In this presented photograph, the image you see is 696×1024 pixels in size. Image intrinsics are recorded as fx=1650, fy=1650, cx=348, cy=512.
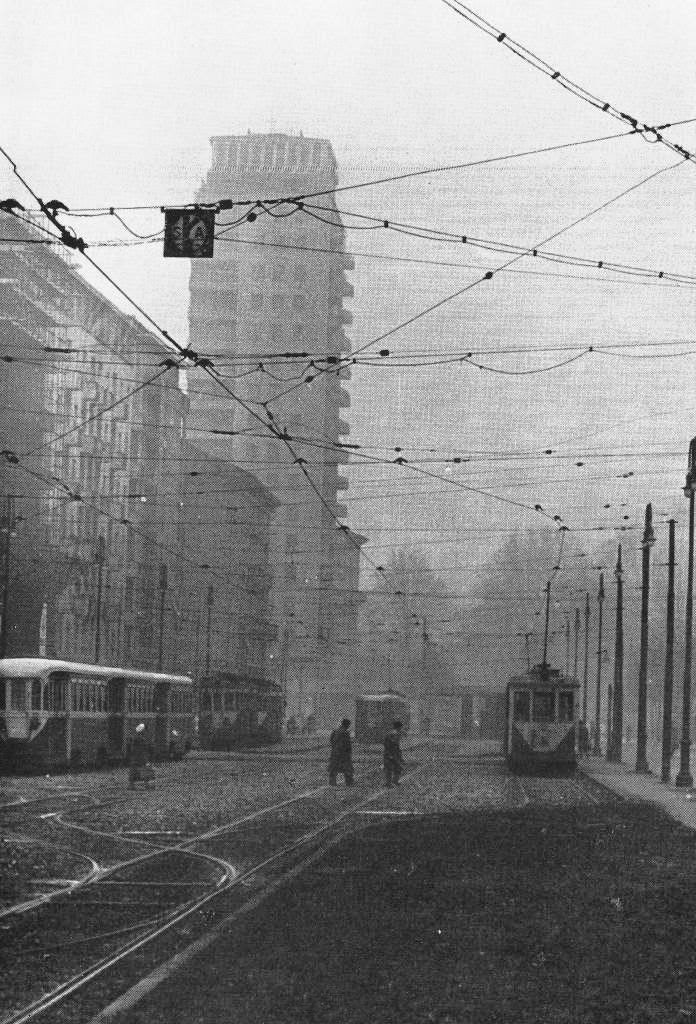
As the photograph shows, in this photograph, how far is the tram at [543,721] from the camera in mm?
44625

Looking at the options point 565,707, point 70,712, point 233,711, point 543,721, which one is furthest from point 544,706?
point 233,711

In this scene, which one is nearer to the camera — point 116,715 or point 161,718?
point 116,715

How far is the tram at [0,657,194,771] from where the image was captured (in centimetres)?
3806

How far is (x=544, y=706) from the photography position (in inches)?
1761

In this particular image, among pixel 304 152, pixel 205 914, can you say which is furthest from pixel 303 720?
pixel 205 914

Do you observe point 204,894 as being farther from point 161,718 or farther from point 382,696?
point 382,696

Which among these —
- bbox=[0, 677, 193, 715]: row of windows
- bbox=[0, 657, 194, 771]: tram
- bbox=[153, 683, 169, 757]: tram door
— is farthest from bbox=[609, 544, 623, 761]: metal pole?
bbox=[0, 677, 193, 715]: row of windows

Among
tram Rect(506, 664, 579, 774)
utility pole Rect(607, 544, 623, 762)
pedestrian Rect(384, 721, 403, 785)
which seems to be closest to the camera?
pedestrian Rect(384, 721, 403, 785)

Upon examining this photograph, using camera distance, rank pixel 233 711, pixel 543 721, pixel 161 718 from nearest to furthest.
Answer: pixel 543 721
pixel 161 718
pixel 233 711

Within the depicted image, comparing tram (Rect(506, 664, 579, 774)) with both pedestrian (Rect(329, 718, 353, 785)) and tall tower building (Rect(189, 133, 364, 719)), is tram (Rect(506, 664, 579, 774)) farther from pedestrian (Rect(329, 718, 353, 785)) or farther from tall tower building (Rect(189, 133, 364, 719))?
tall tower building (Rect(189, 133, 364, 719))

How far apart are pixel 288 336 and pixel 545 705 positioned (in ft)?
317

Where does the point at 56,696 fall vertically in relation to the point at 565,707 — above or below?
above

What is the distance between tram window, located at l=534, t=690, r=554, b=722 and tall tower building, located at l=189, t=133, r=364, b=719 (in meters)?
80.3

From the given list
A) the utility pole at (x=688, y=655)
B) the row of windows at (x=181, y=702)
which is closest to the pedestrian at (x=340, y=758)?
the utility pole at (x=688, y=655)
